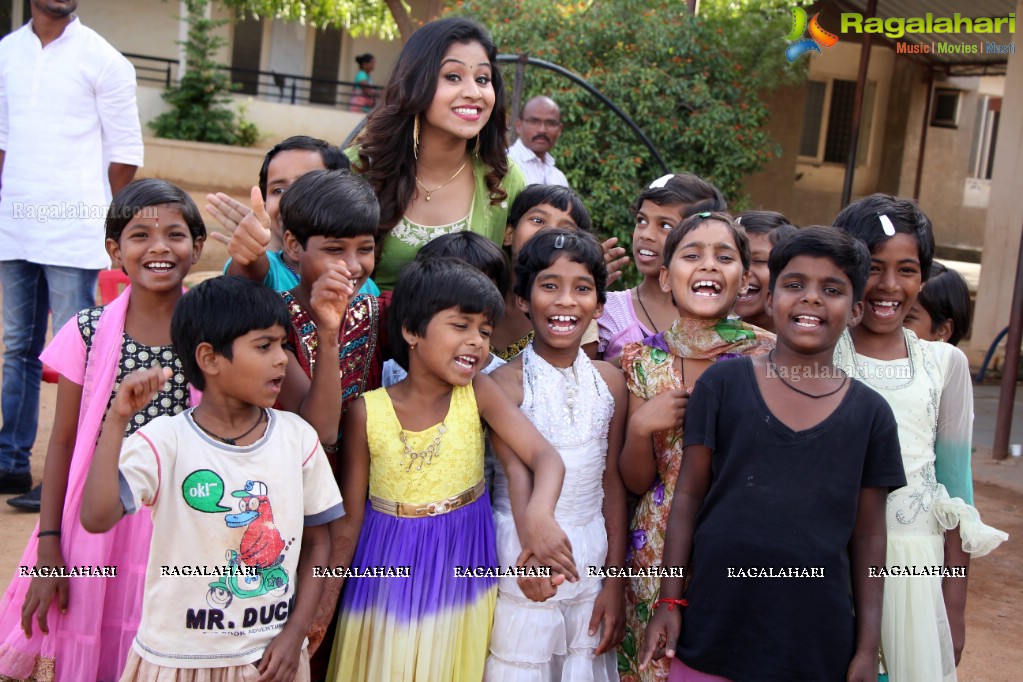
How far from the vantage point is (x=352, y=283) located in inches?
95.3

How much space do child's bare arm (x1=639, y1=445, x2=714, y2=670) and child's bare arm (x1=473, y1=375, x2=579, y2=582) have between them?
0.75 feet

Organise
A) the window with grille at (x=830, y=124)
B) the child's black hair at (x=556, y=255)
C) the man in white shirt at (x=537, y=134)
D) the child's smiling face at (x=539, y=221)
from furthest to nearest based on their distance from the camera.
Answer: the window with grille at (x=830, y=124) → the man in white shirt at (x=537, y=134) → the child's smiling face at (x=539, y=221) → the child's black hair at (x=556, y=255)

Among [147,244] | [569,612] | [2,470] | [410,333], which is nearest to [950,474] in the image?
[569,612]

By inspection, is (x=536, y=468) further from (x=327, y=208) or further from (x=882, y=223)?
(x=882, y=223)

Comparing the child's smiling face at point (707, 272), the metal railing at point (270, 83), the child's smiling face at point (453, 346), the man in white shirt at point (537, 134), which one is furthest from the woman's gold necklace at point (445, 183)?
the metal railing at point (270, 83)

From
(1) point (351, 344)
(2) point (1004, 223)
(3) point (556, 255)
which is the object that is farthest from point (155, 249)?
(2) point (1004, 223)

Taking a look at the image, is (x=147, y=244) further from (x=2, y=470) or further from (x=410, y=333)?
(x=2, y=470)

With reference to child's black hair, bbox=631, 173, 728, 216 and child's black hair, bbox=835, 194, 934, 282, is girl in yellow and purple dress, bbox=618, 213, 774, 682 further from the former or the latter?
child's black hair, bbox=631, 173, 728, 216

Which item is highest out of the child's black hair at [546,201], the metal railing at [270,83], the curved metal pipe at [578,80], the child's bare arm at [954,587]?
the metal railing at [270,83]

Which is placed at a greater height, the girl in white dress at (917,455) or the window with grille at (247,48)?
the window with grille at (247,48)

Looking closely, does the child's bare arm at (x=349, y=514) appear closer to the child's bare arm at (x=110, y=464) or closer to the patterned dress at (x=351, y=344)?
the patterned dress at (x=351, y=344)

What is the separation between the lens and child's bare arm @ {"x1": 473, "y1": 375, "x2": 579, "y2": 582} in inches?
93.0

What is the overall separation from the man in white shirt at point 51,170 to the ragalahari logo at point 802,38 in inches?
298

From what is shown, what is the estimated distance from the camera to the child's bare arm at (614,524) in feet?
8.52
